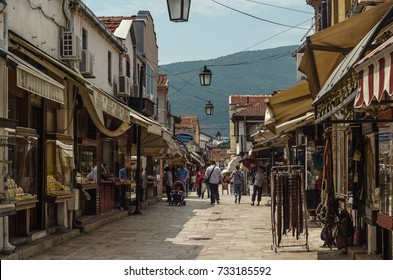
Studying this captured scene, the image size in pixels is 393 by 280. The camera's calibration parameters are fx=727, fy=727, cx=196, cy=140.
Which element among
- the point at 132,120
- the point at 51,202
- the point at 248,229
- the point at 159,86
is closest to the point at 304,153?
the point at 248,229

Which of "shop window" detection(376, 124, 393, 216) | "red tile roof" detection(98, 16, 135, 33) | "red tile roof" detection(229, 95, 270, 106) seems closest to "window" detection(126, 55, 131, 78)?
"red tile roof" detection(98, 16, 135, 33)

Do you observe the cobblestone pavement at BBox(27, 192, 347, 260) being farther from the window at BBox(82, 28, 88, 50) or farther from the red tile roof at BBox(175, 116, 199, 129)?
the red tile roof at BBox(175, 116, 199, 129)

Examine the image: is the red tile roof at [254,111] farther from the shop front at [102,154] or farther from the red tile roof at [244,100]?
the shop front at [102,154]

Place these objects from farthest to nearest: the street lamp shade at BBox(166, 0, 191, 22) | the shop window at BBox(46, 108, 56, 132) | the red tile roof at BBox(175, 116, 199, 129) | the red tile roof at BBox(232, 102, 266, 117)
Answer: the red tile roof at BBox(175, 116, 199, 129), the red tile roof at BBox(232, 102, 266, 117), the shop window at BBox(46, 108, 56, 132), the street lamp shade at BBox(166, 0, 191, 22)

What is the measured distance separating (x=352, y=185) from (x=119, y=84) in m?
14.5

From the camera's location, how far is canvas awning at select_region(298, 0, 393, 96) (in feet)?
32.0

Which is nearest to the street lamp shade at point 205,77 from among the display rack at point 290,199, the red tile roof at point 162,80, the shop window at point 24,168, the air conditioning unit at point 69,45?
the air conditioning unit at point 69,45

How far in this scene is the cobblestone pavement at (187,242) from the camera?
41.4ft

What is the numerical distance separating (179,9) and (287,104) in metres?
3.18

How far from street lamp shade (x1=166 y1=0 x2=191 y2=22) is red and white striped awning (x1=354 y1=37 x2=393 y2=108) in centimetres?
611

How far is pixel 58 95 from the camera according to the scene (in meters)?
11.9

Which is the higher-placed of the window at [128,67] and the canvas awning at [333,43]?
the window at [128,67]

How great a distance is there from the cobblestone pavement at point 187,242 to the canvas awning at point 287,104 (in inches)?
96.6

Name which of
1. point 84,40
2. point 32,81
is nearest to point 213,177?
point 84,40
